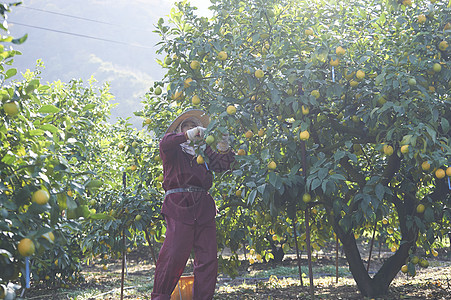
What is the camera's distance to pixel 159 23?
2828mm

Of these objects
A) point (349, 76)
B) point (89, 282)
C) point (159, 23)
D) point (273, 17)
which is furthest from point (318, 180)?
point (89, 282)

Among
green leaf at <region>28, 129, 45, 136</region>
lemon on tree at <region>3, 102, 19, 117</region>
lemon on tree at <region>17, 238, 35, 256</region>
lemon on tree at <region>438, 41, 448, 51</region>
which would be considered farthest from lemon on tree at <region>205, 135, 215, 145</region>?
lemon on tree at <region>438, 41, 448, 51</region>

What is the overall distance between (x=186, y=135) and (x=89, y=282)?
4.36 m

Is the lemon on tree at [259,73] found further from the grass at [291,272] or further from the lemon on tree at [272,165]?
the grass at [291,272]

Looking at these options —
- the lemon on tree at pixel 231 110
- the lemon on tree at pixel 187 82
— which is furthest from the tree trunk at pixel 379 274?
the lemon on tree at pixel 187 82

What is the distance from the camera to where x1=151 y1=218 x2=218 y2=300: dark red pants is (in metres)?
2.84

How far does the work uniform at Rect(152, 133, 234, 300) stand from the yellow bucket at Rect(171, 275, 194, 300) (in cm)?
63

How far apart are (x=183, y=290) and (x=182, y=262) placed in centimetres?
75

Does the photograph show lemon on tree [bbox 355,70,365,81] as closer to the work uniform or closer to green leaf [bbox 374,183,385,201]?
green leaf [bbox 374,183,385,201]

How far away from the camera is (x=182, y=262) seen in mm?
2865

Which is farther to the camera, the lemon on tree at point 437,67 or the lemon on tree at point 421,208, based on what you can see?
the lemon on tree at point 421,208

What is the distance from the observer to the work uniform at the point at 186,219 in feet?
9.36

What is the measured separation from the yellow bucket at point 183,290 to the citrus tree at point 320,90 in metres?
0.91

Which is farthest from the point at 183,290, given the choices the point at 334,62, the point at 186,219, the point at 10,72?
the point at 10,72
